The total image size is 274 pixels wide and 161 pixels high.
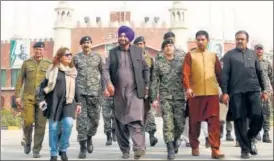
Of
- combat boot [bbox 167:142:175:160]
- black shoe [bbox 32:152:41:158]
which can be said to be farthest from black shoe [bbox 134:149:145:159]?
black shoe [bbox 32:152:41:158]

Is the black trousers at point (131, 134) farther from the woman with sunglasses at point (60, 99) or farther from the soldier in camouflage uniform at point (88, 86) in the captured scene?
the woman with sunglasses at point (60, 99)

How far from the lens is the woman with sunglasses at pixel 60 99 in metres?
6.03

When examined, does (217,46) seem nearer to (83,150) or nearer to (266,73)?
(266,73)

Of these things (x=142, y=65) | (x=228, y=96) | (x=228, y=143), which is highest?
(x=142, y=65)

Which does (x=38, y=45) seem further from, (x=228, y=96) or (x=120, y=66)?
(x=228, y=96)

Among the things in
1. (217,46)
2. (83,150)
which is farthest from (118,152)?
(217,46)

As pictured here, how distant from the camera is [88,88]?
6777mm

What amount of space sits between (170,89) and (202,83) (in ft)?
1.47

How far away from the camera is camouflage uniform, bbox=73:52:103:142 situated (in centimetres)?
673

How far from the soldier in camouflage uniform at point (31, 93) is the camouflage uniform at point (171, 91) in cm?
157

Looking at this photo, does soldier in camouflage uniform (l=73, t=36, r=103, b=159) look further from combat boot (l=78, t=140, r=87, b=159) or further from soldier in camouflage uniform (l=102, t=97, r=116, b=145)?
soldier in camouflage uniform (l=102, t=97, r=116, b=145)

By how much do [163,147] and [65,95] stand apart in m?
2.19

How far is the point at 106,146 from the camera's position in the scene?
800 cm

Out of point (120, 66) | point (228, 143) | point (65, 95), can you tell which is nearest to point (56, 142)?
point (65, 95)
